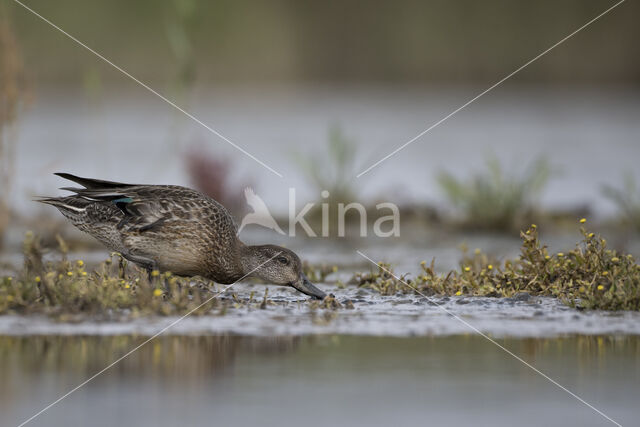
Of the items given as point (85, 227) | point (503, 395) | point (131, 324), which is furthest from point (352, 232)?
point (503, 395)

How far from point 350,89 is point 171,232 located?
17.8m

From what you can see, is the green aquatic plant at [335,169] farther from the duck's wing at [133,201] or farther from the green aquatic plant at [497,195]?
the duck's wing at [133,201]

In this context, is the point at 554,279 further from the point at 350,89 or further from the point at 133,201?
the point at 350,89

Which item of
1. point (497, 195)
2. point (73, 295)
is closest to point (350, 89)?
point (497, 195)

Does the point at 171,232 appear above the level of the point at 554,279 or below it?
above

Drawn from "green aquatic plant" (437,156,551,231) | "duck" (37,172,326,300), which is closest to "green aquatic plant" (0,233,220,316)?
"duck" (37,172,326,300)

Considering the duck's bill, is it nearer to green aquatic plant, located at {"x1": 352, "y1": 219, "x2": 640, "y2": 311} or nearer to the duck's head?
the duck's head

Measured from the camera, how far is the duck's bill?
8.29 metres

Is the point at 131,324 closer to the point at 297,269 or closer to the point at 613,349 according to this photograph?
the point at 297,269

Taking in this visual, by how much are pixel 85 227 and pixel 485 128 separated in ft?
42.8

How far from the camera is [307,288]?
27.6 feet

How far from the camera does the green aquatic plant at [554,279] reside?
7590mm

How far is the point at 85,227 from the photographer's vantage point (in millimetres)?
8414

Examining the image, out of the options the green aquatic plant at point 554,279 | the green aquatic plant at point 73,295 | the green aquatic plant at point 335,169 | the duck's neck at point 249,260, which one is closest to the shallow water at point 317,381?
the green aquatic plant at point 73,295
